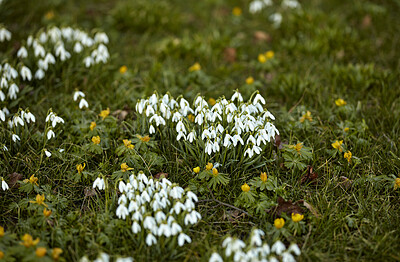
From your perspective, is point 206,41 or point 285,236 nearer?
point 285,236

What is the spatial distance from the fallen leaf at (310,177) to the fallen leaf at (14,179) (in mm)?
1944

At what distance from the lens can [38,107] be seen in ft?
10.9

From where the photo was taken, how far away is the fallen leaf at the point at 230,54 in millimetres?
4215

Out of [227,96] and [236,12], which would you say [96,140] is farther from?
[236,12]

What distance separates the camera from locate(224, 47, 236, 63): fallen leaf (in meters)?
4.21

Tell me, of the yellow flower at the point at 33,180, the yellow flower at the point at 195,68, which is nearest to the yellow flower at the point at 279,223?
the yellow flower at the point at 33,180

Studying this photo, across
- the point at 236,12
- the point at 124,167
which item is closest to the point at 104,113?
the point at 124,167

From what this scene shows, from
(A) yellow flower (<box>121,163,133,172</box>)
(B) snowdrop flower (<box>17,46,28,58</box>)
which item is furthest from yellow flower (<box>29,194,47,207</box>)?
(B) snowdrop flower (<box>17,46,28,58</box>)

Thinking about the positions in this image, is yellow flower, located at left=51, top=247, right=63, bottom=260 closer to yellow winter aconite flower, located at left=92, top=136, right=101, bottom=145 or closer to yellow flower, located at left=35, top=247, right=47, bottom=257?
yellow flower, located at left=35, top=247, right=47, bottom=257

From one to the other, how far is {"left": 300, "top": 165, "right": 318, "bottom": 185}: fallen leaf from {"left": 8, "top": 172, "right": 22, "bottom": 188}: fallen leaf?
194 cm

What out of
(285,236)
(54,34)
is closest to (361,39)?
(285,236)

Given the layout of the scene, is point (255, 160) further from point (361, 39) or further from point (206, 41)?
point (361, 39)

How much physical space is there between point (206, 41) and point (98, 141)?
6.65ft

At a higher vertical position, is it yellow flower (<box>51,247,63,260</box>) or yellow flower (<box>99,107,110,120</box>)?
yellow flower (<box>99,107,110,120</box>)
